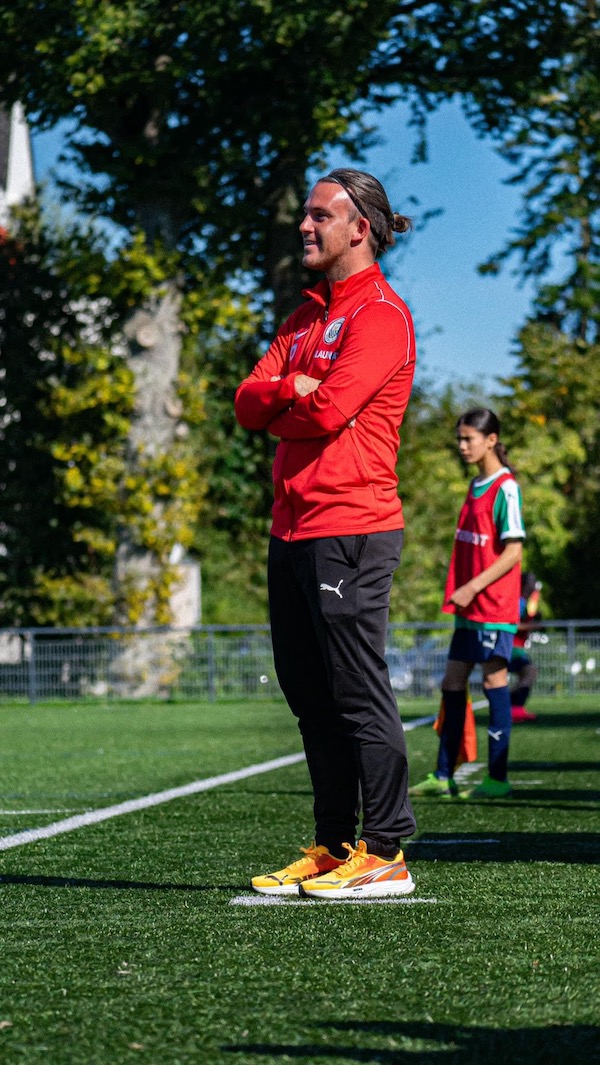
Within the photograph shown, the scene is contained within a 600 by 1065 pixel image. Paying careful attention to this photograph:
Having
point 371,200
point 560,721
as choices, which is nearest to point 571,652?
point 560,721

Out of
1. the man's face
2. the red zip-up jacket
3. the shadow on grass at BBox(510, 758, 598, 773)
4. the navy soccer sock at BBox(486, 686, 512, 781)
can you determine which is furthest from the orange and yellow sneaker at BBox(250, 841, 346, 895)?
the shadow on grass at BBox(510, 758, 598, 773)

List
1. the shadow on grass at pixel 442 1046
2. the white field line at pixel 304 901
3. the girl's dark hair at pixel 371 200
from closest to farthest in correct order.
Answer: the shadow on grass at pixel 442 1046
the white field line at pixel 304 901
the girl's dark hair at pixel 371 200

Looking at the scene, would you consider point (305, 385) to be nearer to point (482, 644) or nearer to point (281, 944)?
point (281, 944)

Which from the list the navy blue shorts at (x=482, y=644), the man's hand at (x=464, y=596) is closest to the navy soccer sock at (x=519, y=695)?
the navy blue shorts at (x=482, y=644)

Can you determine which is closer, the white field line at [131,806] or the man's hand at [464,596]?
the white field line at [131,806]

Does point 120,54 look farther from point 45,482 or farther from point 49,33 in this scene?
point 45,482

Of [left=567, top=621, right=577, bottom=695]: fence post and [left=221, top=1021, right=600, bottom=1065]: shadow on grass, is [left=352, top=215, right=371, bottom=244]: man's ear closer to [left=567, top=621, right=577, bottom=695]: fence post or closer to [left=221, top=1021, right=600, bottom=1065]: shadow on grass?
[left=221, top=1021, right=600, bottom=1065]: shadow on grass

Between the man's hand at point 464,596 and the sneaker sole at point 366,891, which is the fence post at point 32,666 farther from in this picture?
the sneaker sole at point 366,891

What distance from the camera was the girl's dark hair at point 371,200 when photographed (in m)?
4.71

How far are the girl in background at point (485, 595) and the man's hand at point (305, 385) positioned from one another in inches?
131

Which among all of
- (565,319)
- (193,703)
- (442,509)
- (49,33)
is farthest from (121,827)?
(565,319)

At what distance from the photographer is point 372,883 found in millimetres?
4508

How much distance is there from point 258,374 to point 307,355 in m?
0.15

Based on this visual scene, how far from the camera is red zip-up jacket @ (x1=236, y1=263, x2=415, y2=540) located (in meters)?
4.47
